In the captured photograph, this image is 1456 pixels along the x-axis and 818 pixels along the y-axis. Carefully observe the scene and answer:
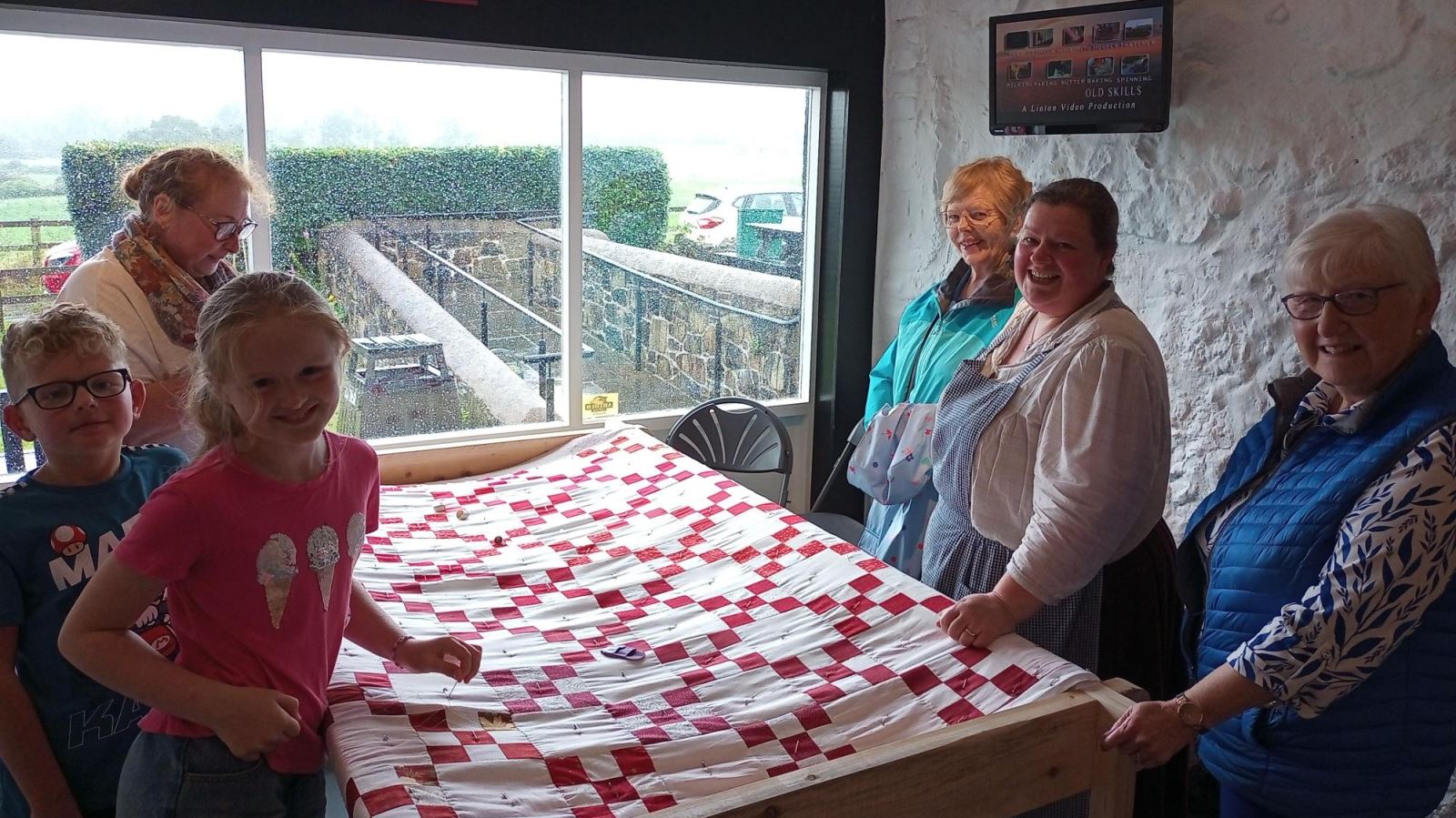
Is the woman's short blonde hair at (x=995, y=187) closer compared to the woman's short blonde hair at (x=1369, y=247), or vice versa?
the woman's short blonde hair at (x=1369, y=247)

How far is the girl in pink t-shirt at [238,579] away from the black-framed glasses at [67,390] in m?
0.22

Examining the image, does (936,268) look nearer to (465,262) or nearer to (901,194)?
(901,194)

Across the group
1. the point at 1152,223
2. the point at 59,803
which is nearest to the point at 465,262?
the point at 1152,223

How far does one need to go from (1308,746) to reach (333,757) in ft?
4.17

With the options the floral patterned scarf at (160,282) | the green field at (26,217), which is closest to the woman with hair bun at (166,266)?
the floral patterned scarf at (160,282)

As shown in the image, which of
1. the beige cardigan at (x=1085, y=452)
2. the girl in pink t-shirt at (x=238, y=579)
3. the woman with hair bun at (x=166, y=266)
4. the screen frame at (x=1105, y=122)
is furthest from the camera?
Answer: the screen frame at (x=1105, y=122)

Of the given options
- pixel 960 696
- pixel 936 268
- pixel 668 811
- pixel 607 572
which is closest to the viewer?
pixel 668 811

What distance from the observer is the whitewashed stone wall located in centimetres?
231

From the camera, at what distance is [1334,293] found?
1.46 metres

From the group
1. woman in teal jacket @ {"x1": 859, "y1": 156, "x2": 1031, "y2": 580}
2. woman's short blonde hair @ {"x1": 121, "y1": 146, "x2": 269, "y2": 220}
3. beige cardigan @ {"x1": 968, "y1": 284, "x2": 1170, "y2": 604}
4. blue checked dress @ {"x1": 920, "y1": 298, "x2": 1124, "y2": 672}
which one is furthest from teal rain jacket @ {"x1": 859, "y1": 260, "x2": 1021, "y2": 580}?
woman's short blonde hair @ {"x1": 121, "y1": 146, "x2": 269, "y2": 220}

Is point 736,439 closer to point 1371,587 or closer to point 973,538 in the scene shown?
point 973,538

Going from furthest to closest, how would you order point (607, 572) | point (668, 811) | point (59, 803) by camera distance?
point (607, 572) → point (59, 803) → point (668, 811)

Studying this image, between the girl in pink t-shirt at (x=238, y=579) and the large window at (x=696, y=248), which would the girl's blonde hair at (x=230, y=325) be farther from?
the large window at (x=696, y=248)

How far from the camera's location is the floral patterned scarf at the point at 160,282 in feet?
6.51
